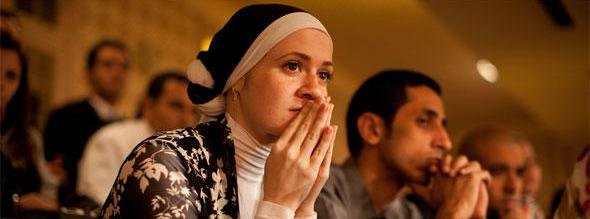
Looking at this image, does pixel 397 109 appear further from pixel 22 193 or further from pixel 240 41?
pixel 22 193

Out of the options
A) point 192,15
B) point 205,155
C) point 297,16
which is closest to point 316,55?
point 297,16

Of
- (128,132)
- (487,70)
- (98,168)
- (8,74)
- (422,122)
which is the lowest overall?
(98,168)

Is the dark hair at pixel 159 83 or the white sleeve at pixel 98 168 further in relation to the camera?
the dark hair at pixel 159 83

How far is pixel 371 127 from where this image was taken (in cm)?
171

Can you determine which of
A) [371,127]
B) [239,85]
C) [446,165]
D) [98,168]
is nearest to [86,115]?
[98,168]

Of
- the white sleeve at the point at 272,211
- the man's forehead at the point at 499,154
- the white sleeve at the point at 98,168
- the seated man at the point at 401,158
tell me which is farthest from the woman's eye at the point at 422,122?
the white sleeve at the point at 98,168

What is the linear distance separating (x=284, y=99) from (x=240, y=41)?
0.12 m

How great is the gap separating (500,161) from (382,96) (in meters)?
0.53

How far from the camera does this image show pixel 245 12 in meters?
1.12

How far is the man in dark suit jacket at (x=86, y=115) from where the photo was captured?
91.5 inches

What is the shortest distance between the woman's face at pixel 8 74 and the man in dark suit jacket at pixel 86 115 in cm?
42

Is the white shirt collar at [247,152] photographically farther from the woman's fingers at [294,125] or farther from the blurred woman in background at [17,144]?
the blurred woman in background at [17,144]

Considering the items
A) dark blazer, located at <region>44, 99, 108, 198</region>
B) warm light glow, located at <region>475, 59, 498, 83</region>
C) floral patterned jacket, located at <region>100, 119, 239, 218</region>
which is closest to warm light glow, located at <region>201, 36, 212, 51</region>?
floral patterned jacket, located at <region>100, 119, 239, 218</region>

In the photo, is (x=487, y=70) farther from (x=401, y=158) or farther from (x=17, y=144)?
(x=17, y=144)
